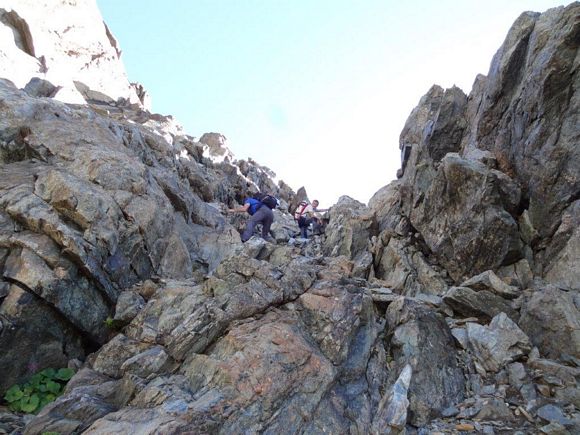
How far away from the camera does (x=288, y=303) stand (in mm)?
10250

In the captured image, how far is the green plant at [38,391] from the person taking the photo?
7668mm

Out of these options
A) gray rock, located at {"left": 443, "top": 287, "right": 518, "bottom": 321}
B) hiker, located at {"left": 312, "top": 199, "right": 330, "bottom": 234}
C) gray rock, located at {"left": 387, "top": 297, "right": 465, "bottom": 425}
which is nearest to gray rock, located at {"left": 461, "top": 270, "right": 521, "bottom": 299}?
gray rock, located at {"left": 443, "top": 287, "right": 518, "bottom": 321}

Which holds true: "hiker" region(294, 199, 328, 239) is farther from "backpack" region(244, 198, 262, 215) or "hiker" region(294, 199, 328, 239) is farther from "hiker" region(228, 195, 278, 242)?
"backpack" region(244, 198, 262, 215)

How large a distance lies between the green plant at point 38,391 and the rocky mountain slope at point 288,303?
27cm

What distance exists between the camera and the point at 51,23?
43.7m

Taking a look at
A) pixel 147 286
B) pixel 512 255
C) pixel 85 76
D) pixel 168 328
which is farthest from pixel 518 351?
pixel 85 76

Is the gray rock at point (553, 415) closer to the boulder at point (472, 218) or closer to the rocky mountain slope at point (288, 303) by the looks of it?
the rocky mountain slope at point (288, 303)

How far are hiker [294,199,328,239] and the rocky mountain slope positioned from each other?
12578 millimetres

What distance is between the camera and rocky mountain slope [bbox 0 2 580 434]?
294 inches

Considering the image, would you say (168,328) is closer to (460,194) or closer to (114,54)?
(460,194)

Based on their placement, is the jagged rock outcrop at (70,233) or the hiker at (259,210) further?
the hiker at (259,210)

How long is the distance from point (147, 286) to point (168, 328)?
231 cm

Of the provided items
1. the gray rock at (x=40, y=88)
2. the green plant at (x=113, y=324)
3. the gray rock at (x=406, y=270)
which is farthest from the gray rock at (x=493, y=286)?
the gray rock at (x=40, y=88)

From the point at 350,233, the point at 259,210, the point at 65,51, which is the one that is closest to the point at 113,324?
the point at 259,210
